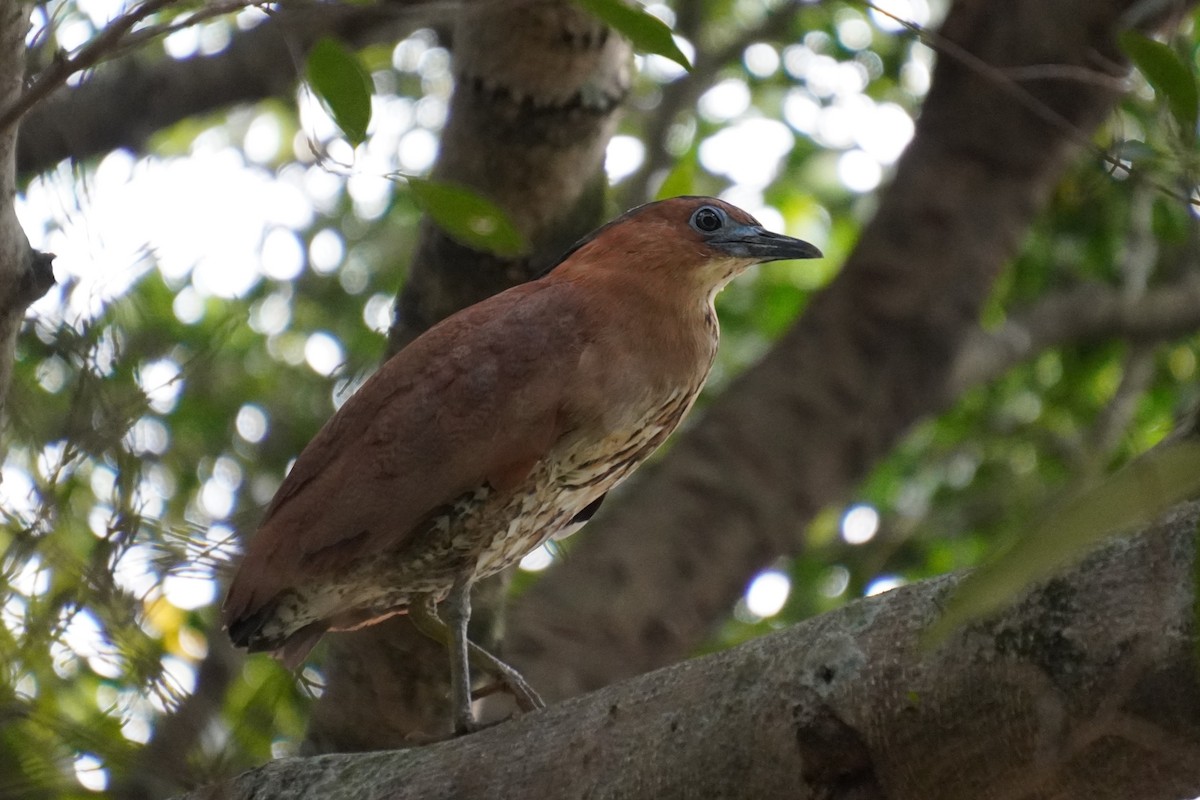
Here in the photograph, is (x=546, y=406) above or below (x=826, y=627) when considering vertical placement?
below

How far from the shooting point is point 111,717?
7.93ft

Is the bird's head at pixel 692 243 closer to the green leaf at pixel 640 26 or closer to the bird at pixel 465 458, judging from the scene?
the bird at pixel 465 458

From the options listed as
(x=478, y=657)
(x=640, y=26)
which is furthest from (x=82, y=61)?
(x=478, y=657)

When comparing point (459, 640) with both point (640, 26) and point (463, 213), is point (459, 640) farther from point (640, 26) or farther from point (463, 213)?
point (640, 26)

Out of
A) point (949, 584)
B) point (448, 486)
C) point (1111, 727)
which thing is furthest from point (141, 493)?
point (1111, 727)

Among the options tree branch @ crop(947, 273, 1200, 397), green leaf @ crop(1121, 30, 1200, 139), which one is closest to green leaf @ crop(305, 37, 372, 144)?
green leaf @ crop(1121, 30, 1200, 139)

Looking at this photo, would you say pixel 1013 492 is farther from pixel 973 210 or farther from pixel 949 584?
pixel 949 584

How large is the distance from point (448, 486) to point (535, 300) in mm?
449

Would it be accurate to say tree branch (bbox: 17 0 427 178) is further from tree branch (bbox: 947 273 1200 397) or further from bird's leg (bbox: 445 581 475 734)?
tree branch (bbox: 947 273 1200 397)

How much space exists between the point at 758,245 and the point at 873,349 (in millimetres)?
1965

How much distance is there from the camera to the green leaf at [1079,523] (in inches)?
30.5

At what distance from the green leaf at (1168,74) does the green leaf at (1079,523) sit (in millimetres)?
932

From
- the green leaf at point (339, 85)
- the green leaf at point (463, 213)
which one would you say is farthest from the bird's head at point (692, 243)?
the green leaf at point (339, 85)

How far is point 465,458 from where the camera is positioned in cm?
259
